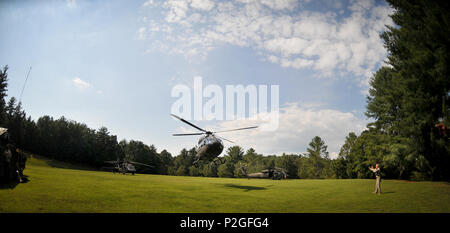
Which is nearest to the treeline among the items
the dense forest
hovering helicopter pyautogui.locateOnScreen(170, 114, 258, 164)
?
the dense forest

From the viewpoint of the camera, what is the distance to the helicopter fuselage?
67.7 feet

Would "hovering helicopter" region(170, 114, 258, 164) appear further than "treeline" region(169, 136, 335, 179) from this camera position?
No

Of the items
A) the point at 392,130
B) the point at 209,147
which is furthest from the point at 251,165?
the point at 209,147

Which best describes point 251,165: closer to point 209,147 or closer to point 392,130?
point 392,130

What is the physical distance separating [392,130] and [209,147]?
3407 cm

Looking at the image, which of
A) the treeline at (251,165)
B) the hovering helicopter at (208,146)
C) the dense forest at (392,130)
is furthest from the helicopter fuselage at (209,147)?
the treeline at (251,165)

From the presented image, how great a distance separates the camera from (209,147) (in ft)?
67.5

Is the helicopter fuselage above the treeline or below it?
above

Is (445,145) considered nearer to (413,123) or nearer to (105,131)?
(413,123)

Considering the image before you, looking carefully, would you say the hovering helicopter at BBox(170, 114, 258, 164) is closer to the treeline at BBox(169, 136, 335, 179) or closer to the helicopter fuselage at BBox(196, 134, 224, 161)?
the helicopter fuselage at BBox(196, 134, 224, 161)

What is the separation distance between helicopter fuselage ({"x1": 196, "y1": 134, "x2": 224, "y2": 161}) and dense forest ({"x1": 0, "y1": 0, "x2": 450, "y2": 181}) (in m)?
5.19
